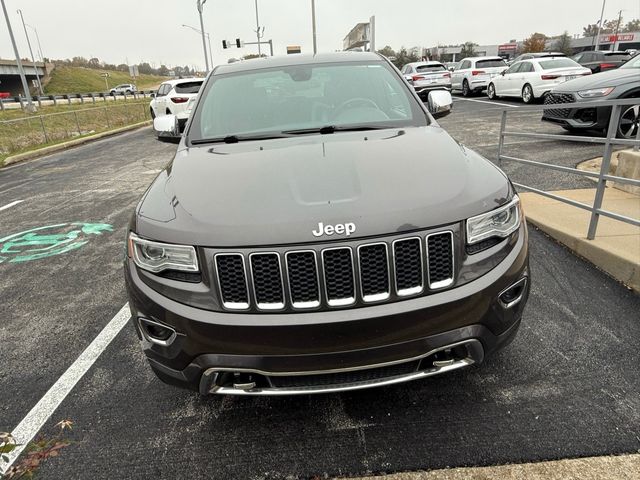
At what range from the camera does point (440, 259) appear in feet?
6.13

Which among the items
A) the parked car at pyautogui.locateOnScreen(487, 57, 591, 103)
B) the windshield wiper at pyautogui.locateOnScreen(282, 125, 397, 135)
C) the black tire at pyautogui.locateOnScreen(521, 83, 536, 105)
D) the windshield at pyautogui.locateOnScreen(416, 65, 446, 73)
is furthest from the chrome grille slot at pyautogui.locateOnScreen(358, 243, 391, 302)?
the windshield at pyautogui.locateOnScreen(416, 65, 446, 73)

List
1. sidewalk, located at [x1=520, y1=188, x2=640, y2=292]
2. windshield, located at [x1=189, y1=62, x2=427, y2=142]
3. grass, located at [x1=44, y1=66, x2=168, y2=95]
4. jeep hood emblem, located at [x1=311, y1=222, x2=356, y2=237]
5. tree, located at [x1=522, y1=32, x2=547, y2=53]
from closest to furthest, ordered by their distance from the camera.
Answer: jeep hood emblem, located at [x1=311, y1=222, x2=356, y2=237] < windshield, located at [x1=189, y1=62, x2=427, y2=142] < sidewalk, located at [x1=520, y1=188, x2=640, y2=292] < tree, located at [x1=522, y1=32, x2=547, y2=53] < grass, located at [x1=44, y1=66, x2=168, y2=95]

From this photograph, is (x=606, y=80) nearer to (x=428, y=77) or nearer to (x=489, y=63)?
(x=428, y=77)

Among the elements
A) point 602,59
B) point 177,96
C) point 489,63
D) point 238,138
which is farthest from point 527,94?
point 238,138

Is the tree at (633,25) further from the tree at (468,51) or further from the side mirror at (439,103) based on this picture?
the side mirror at (439,103)

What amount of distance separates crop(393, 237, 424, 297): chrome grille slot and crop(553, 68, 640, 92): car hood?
8180 millimetres

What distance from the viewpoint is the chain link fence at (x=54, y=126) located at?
15.0 m

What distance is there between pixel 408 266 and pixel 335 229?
0.34 m

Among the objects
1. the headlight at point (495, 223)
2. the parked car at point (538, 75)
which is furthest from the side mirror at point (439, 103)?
the parked car at point (538, 75)

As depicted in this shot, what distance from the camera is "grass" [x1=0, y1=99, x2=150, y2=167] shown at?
585 inches

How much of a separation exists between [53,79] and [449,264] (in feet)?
338

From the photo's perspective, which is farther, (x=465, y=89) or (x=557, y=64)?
(x=465, y=89)

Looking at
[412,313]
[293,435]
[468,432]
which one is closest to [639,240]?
[468,432]

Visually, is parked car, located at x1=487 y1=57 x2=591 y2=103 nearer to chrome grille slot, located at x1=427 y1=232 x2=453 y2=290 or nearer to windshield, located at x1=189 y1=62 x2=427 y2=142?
windshield, located at x1=189 y1=62 x2=427 y2=142
